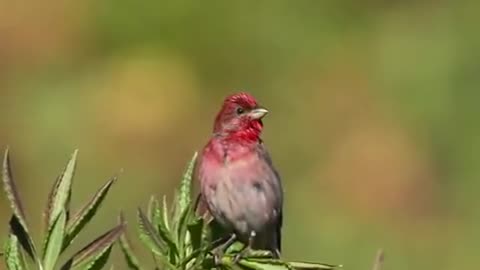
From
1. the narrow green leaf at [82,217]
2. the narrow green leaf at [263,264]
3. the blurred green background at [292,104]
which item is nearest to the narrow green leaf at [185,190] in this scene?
the narrow green leaf at [263,264]

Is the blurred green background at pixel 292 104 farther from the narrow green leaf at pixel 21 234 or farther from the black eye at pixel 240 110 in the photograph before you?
the narrow green leaf at pixel 21 234

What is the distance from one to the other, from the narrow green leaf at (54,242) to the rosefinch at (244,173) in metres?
2.94

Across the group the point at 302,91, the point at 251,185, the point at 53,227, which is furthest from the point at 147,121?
the point at 53,227

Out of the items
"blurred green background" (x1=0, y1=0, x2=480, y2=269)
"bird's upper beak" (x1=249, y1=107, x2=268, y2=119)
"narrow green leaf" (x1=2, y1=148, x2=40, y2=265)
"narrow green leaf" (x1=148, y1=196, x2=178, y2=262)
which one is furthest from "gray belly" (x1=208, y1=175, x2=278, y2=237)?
"blurred green background" (x1=0, y1=0, x2=480, y2=269)

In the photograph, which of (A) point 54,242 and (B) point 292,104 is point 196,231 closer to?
(A) point 54,242

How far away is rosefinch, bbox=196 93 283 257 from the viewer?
18.2ft

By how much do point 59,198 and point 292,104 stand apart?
37.2 feet

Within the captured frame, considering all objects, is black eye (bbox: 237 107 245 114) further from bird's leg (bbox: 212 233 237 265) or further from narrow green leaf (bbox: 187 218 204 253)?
narrow green leaf (bbox: 187 218 204 253)

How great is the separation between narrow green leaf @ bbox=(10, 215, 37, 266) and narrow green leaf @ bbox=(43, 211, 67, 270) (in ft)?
0.06

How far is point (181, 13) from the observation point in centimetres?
1496

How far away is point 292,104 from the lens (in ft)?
45.4

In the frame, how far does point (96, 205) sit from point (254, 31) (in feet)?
40.7

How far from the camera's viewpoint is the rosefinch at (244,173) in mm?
5555

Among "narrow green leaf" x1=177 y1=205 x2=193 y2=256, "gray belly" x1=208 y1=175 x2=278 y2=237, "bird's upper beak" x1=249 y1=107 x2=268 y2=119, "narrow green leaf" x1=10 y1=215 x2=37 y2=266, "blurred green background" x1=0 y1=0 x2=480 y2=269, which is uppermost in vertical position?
"narrow green leaf" x1=10 y1=215 x2=37 y2=266
